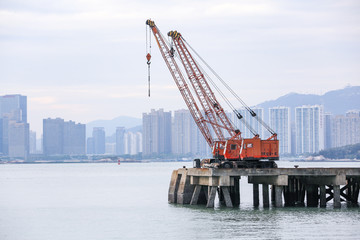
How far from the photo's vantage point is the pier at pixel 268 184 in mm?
52281

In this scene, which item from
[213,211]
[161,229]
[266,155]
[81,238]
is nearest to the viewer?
[81,238]

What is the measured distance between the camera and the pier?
5228 centimetres

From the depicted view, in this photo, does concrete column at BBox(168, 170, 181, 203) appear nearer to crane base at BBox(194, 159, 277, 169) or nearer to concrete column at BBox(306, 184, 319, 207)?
crane base at BBox(194, 159, 277, 169)

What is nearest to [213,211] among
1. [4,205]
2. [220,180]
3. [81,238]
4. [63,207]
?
[220,180]

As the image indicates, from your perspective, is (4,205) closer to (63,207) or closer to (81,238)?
(63,207)

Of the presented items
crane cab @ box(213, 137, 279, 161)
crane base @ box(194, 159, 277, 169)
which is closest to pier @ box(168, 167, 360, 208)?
crane base @ box(194, 159, 277, 169)

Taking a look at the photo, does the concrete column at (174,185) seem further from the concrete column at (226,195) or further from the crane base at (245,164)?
the concrete column at (226,195)

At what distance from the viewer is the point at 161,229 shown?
161 ft

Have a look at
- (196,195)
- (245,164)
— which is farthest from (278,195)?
(245,164)

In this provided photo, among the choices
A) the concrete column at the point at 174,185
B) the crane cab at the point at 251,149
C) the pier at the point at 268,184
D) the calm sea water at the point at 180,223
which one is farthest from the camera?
the crane cab at the point at 251,149

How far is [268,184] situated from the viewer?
54.4 m

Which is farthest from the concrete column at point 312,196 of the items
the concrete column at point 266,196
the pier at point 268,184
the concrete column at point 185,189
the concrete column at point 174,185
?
the concrete column at point 174,185

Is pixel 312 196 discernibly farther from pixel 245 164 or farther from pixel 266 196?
pixel 245 164

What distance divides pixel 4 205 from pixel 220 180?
102 feet
